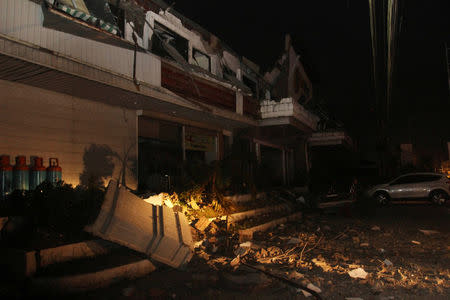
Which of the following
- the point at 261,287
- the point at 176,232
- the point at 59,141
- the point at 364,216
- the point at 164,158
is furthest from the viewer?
the point at 364,216

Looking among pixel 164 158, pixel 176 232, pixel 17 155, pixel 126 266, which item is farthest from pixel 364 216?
pixel 17 155

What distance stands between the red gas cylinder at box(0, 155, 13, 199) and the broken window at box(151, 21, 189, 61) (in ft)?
16.4

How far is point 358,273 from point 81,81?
646 centimetres

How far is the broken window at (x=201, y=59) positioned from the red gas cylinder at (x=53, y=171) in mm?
6389

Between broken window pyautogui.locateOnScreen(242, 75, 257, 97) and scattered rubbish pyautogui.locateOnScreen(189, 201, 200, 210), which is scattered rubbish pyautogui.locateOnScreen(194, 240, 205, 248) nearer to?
scattered rubbish pyautogui.locateOnScreen(189, 201, 200, 210)

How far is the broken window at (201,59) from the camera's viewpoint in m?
12.0

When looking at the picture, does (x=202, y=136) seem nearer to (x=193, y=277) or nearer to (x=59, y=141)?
(x=59, y=141)

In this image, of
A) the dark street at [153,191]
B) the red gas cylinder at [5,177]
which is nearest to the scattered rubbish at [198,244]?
the dark street at [153,191]

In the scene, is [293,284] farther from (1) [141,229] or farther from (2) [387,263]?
(1) [141,229]

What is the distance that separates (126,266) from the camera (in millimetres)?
4816

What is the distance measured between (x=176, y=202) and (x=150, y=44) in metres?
4.88

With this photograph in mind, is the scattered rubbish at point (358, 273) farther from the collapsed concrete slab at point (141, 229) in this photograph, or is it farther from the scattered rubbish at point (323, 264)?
the collapsed concrete slab at point (141, 229)

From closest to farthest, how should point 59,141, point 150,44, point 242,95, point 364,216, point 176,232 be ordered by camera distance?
point 176,232, point 59,141, point 150,44, point 364,216, point 242,95

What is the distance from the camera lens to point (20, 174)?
6.48 metres
